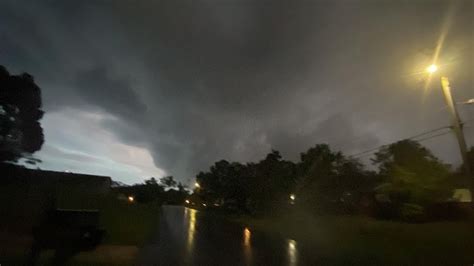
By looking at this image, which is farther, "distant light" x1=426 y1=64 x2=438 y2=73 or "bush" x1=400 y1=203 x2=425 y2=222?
"bush" x1=400 y1=203 x2=425 y2=222

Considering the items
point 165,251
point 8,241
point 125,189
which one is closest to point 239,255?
point 165,251

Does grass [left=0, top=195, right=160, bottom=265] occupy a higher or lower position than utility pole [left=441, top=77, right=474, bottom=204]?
lower

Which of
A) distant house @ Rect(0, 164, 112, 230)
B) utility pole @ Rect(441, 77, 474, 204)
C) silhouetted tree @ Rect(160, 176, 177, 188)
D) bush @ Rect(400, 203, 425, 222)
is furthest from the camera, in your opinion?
silhouetted tree @ Rect(160, 176, 177, 188)

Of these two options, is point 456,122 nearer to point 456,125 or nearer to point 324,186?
point 456,125

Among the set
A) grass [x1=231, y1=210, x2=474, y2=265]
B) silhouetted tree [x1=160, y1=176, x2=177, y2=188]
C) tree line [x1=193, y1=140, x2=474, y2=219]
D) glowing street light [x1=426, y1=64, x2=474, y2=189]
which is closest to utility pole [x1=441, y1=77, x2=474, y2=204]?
glowing street light [x1=426, y1=64, x2=474, y2=189]

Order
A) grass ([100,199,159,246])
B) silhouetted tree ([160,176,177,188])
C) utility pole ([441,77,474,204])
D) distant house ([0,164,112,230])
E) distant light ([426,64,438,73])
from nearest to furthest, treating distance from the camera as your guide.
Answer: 1. utility pole ([441,77,474,204])
2. distant light ([426,64,438,73])
3. distant house ([0,164,112,230])
4. grass ([100,199,159,246])
5. silhouetted tree ([160,176,177,188])

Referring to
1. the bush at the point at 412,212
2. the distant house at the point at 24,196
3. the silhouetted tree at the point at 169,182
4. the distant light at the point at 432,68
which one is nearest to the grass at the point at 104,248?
the distant house at the point at 24,196

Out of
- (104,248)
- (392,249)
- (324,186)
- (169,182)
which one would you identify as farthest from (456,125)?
(169,182)

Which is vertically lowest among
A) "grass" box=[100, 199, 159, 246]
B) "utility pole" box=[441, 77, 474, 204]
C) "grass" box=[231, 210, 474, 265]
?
"grass" box=[231, 210, 474, 265]

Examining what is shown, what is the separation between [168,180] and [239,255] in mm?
145651

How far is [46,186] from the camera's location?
1931 centimetres

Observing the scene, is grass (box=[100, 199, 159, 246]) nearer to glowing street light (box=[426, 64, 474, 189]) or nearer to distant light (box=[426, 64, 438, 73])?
glowing street light (box=[426, 64, 474, 189])

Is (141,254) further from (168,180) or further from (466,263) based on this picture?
(168,180)

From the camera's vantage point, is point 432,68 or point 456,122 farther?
point 432,68
